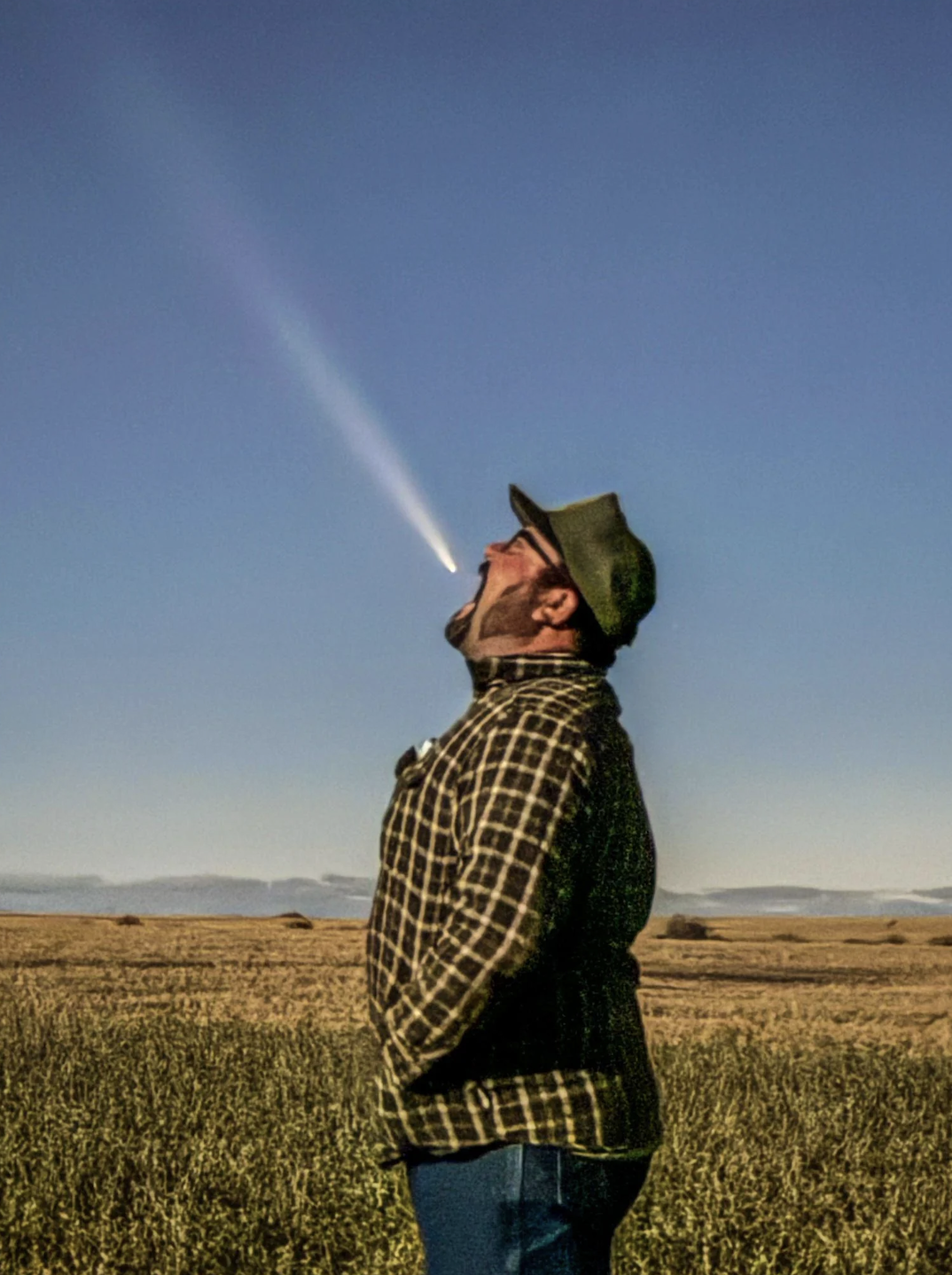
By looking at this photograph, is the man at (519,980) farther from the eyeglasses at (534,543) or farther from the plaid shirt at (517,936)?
the eyeglasses at (534,543)

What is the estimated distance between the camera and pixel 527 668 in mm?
2570

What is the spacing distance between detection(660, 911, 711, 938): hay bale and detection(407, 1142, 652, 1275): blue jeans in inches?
1422

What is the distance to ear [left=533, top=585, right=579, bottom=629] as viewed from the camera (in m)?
2.61

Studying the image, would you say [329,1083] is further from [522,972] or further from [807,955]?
[807,955]

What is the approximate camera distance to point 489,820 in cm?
228

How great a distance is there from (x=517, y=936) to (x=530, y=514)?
849 mm

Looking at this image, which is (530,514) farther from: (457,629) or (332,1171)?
(332,1171)

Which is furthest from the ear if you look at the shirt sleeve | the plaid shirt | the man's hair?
the shirt sleeve

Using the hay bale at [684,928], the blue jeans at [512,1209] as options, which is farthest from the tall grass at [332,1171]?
the hay bale at [684,928]

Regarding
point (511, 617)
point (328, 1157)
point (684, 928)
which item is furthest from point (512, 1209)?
point (684, 928)

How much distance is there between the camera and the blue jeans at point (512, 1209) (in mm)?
2215

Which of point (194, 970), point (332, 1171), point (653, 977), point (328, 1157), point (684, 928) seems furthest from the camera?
point (684, 928)

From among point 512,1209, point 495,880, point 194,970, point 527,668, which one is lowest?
point 194,970

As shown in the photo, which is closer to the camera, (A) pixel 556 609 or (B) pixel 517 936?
(B) pixel 517 936
